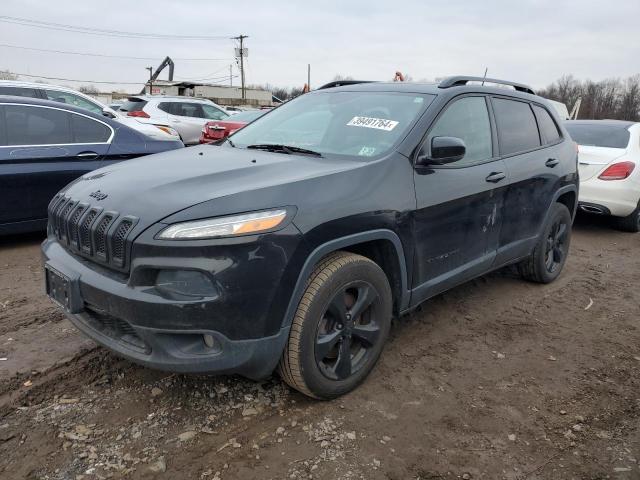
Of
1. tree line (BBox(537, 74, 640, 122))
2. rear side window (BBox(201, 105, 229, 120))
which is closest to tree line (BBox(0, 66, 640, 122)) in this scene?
tree line (BBox(537, 74, 640, 122))

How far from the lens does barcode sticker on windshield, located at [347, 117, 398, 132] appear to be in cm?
319

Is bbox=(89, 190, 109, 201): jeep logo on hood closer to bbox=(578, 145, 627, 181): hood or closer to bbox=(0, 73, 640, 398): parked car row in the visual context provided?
bbox=(0, 73, 640, 398): parked car row

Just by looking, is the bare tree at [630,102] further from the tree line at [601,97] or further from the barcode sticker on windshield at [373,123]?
the barcode sticker on windshield at [373,123]

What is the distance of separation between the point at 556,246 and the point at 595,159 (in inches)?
105

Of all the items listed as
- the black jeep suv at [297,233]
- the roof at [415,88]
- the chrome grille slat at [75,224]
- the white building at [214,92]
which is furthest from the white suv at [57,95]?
the white building at [214,92]

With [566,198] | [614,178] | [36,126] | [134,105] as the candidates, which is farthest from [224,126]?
[566,198]

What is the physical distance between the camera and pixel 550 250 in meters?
4.81

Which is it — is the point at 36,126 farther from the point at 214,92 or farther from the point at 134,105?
the point at 214,92

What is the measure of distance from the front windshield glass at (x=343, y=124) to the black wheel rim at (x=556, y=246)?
7.22 feet

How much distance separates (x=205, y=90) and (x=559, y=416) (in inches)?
1857

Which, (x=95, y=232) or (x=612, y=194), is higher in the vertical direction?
(x=95, y=232)

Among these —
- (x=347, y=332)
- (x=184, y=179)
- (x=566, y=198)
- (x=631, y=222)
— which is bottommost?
(x=631, y=222)

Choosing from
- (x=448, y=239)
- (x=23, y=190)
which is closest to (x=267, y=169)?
(x=448, y=239)

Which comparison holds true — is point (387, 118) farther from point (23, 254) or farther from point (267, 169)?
point (23, 254)
